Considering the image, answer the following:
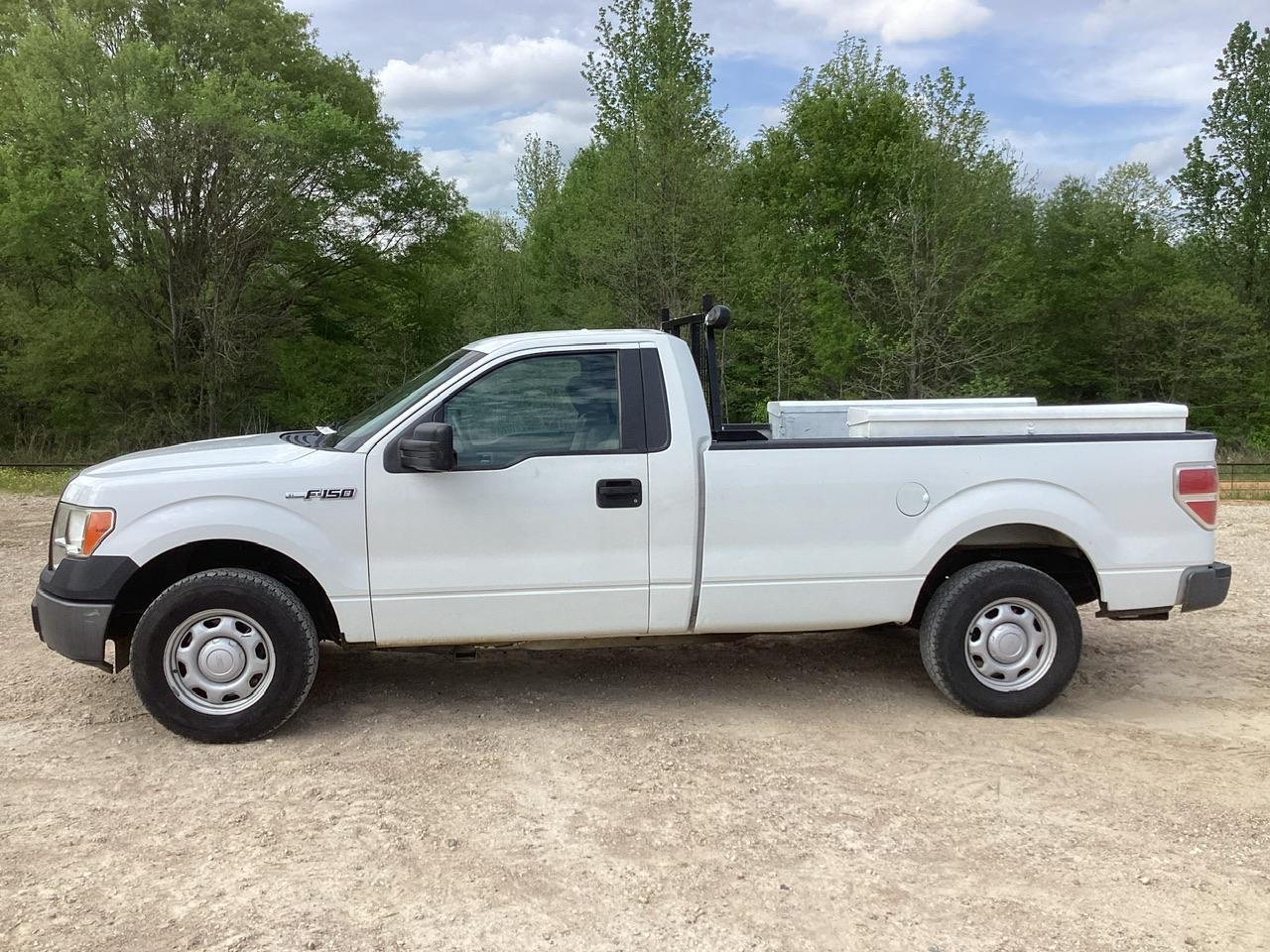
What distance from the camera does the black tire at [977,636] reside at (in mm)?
4922

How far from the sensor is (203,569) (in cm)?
485

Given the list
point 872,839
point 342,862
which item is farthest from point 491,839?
point 872,839

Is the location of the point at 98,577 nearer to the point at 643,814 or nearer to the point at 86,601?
the point at 86,601

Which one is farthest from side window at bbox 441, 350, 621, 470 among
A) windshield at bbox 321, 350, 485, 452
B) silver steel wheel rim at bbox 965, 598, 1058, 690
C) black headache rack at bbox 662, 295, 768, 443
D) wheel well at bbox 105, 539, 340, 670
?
silver steel wheel rim at bbox 965, 598, 1058, 690

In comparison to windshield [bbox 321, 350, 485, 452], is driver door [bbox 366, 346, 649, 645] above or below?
below

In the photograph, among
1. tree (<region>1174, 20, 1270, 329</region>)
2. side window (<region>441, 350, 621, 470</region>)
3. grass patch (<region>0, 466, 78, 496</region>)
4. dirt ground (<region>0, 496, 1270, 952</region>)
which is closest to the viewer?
dirt ground (<region>0, 496, 1270, 952</region>)

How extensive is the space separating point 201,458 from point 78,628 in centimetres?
95

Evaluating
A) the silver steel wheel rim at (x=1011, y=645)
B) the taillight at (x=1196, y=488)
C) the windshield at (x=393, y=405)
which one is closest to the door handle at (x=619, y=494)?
the windshield at (x=393, y=405)

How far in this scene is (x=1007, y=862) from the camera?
3467 mm

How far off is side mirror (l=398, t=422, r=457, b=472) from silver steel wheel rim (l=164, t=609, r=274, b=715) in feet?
3.52

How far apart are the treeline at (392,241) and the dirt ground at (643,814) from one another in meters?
19.8

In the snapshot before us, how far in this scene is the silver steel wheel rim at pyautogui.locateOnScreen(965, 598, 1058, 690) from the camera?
4977 mm

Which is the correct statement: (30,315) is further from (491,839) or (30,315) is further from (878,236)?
(491,839)

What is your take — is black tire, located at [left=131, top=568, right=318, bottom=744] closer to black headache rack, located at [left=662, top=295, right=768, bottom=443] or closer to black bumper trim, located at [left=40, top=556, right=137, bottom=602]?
black bumper trim, located at [left=40, top=556, right=137, bottom=602]
